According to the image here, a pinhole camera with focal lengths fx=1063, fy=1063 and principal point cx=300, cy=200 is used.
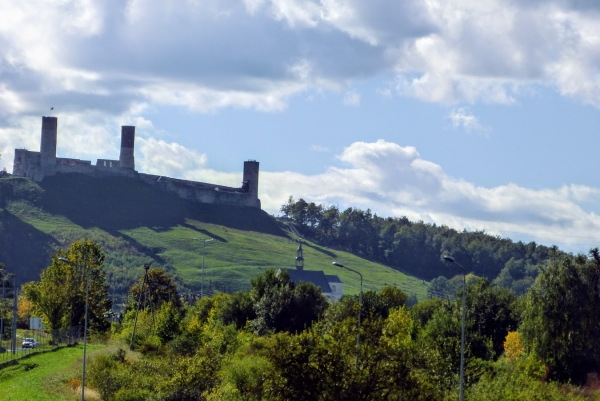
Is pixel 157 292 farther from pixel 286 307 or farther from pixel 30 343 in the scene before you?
pixel 286 307

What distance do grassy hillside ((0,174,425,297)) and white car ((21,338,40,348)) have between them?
2401 inches

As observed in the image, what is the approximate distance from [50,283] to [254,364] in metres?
33.5

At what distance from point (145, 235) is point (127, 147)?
26.7 m

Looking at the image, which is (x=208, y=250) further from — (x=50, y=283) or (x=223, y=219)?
(x=50, y=283)

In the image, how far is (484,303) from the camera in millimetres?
74875

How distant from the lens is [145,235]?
173 m

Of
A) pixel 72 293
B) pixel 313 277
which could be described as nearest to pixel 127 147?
pixel 313 277

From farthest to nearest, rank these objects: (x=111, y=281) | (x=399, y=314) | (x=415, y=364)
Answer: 1. (x=111, y=281)
2. (x=399, y=314)
3. (x=415, y=364)

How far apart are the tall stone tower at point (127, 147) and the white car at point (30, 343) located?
119m

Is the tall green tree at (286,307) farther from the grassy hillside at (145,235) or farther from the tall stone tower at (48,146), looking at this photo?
the tall stone tower at (48,146)

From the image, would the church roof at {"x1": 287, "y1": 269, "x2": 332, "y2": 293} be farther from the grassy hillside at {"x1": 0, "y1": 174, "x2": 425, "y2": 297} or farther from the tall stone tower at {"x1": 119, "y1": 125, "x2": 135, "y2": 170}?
the tall stone tower at {"x1": 119, "y1": 125, "x2": 135, "y2": 170}

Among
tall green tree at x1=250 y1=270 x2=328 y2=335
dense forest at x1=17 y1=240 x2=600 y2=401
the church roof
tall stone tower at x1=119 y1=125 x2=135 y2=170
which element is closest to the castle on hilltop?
tall stone tower at x1=119 y1=125 x2=135 y2=170

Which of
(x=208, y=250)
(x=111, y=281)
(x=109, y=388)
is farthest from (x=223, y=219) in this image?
(x=109, y=388)

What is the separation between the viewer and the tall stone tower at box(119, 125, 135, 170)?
193 meters
